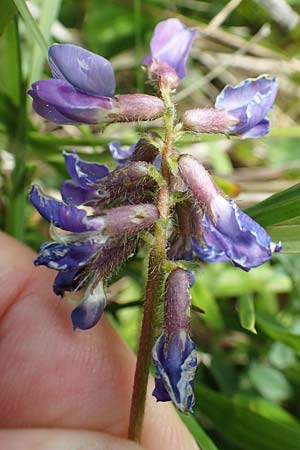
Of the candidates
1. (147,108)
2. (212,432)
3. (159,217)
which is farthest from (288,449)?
(147,108)

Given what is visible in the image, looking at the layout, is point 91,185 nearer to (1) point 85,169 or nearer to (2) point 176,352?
(1) point 85,169

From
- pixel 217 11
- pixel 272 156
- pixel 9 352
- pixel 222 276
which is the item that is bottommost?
pixel 9 352

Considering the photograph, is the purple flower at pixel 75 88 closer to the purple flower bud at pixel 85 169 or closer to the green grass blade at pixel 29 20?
the purple flower bud at pixel 85 169

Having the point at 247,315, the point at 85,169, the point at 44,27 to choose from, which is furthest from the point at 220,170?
the point at 85,169

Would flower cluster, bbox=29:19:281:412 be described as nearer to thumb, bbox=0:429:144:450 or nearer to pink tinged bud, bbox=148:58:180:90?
pink tinged bud, bbox=148:58:180:90

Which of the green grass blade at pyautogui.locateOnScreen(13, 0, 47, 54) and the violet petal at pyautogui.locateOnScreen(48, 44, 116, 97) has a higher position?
the green grass blade at pyautogui.locateOnScreen(13, 0, 47, 54)

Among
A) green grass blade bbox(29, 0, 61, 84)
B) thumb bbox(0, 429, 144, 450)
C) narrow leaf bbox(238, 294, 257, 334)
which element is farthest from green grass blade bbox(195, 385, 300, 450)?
green grass blade bbox(29, 0, 61, 84)

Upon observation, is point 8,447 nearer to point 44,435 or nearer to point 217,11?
point 44,435
